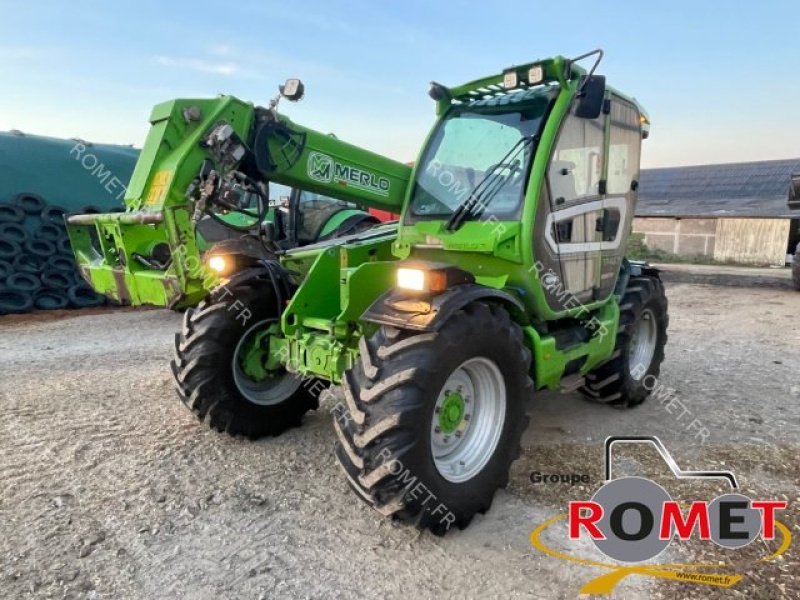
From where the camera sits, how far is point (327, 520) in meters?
3.07

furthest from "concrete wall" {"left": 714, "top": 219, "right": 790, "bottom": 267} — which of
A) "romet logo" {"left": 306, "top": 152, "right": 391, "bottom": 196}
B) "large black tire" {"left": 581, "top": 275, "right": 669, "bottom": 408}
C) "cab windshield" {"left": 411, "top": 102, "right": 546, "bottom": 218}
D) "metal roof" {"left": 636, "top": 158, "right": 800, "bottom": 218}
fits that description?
"romet logo" {"left": 306, "top": 152, "right": 391, "bottom": 196}

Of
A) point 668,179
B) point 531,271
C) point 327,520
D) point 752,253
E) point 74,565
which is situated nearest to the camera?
point 74,565

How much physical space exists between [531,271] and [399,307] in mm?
1176

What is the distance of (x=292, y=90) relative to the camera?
3.53 metres

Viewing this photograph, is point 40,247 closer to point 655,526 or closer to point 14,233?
point 14,233

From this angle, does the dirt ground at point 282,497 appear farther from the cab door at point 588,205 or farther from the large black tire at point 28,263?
the large black tire at point 28,263

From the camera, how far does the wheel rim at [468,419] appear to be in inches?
119

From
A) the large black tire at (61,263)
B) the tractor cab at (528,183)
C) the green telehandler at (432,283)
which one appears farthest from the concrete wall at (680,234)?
the large black tire at (61,263)

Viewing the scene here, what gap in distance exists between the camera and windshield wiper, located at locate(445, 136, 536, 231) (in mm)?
3777

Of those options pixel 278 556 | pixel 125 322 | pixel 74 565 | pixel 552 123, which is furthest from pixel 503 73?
pixel 125 322

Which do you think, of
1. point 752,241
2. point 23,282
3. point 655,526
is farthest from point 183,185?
point 752,241

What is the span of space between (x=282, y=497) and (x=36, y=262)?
9.27m

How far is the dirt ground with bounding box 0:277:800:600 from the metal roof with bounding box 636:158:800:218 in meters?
20.0

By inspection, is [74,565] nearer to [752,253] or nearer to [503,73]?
[503,73]
